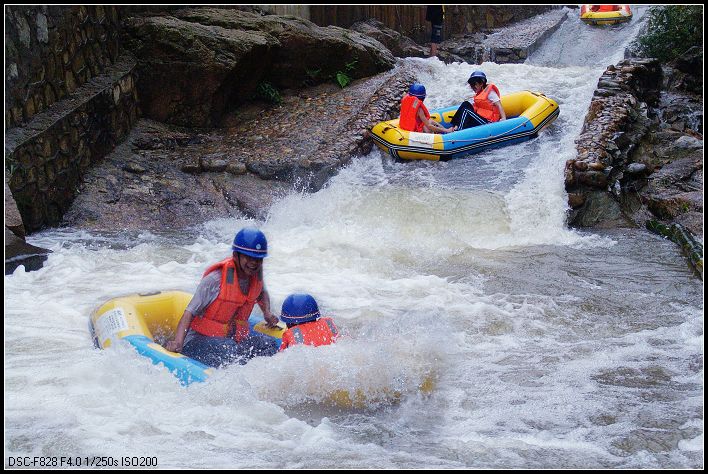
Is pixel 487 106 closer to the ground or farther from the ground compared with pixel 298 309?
closer to the ground

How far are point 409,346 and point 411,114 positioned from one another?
627cm

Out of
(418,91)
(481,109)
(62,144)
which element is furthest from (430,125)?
(62,144)

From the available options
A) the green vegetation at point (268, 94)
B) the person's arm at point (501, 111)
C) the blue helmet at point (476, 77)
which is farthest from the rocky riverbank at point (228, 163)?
the person's arm at point (501, 111)

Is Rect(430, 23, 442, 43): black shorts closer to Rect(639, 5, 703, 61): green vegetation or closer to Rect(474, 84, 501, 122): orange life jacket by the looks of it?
Rect(639, 5, 703, 61): green vegetation

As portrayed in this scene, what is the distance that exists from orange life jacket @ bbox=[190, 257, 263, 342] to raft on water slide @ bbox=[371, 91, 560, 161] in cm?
611

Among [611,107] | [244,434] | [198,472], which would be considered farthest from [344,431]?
[611,107]

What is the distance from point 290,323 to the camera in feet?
16.4

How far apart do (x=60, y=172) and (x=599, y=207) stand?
20.6ft

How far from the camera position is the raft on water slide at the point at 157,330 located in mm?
4738

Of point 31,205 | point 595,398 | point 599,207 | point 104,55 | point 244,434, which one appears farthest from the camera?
point 104,55

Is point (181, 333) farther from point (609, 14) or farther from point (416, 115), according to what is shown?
point (609, 14)

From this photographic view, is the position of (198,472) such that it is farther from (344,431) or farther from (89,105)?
(89,105)

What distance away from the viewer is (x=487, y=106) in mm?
11289

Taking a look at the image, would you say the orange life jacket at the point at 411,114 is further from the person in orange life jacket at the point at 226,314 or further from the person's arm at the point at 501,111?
the person in orange life jacket at the point at 226,314
